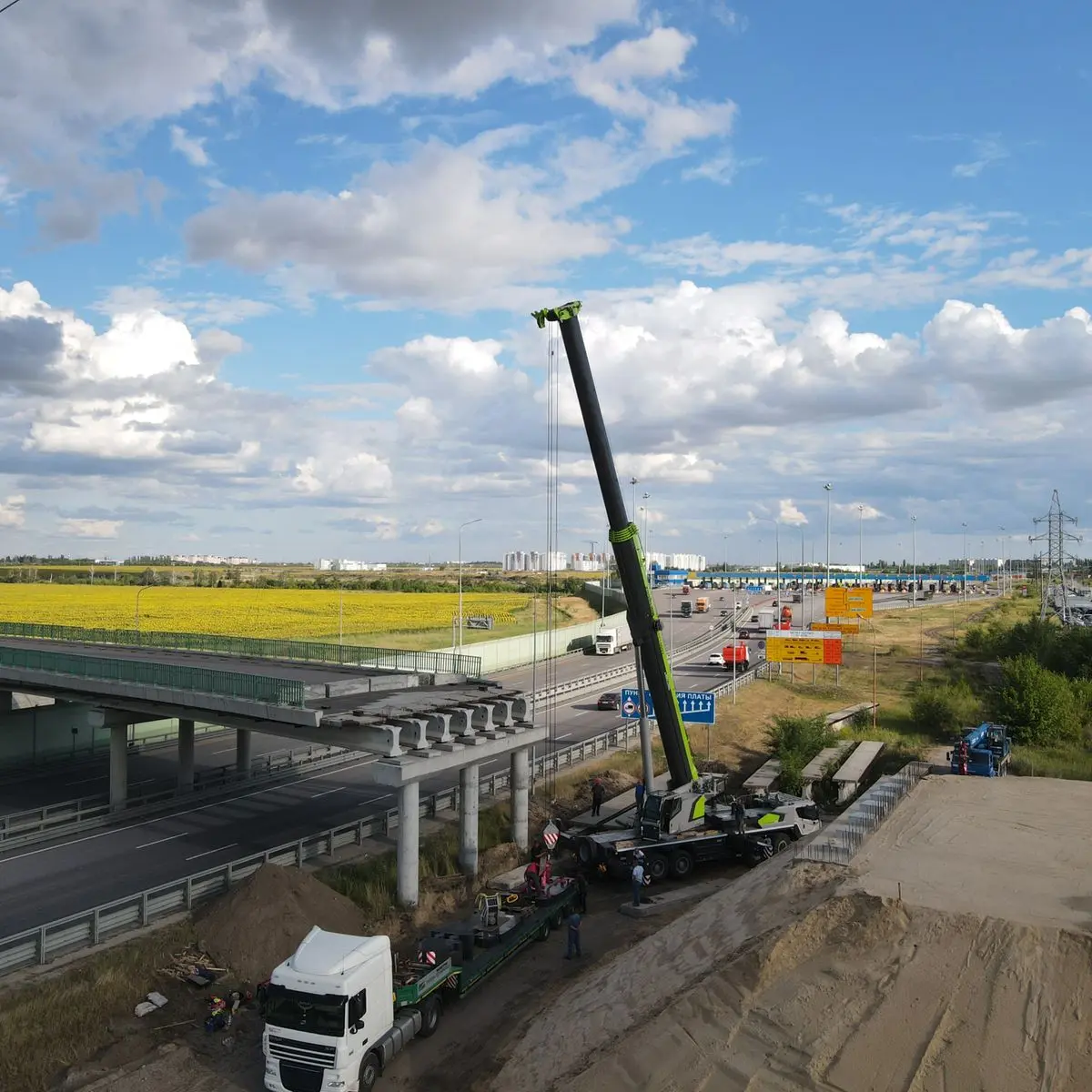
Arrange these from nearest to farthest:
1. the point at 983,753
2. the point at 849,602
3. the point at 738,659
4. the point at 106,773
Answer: the point at 983,753
the point at 106,773
the point at 849,602
the point at 738,659

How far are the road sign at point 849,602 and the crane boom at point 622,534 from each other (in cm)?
2734

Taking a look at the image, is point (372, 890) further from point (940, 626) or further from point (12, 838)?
point (940, 626)

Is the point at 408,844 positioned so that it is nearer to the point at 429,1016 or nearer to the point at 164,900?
the point at 164,900

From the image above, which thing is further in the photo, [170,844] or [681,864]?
[170,844]

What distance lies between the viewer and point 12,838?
29.0 meters

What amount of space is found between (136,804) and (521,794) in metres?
14.6

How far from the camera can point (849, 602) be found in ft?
168

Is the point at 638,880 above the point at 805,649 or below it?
below

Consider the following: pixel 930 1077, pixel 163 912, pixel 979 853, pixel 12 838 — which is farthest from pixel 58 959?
pixel 979 853

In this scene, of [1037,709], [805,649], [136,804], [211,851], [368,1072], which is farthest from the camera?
[805,649]

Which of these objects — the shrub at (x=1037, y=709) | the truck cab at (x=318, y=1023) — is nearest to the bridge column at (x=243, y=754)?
the truck cab at (x=318, y=1023)

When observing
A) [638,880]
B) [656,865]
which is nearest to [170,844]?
[638,880]

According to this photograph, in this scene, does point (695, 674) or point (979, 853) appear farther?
point (695, 674)

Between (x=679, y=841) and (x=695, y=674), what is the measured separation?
44815mm
